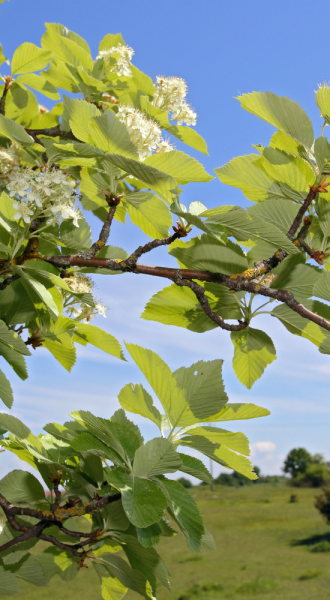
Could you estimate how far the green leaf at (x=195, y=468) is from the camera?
1.22 meters

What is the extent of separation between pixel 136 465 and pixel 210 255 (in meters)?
0.68

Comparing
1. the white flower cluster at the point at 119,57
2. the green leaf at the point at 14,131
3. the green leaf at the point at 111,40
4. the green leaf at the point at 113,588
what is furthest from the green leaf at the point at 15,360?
the green leaf at the point at 111,40

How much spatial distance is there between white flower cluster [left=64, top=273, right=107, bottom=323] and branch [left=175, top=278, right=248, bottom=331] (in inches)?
24.5

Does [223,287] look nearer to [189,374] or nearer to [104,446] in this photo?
[189,374]

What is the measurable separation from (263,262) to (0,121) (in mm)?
940

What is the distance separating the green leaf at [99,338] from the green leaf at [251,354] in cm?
44

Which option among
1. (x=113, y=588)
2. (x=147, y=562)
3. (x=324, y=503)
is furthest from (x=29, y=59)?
(x=324, y=503)

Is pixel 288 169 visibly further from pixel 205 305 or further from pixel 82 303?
pixel 82 303

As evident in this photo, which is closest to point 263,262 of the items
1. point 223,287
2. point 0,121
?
point 223,287

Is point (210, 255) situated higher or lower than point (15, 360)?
higher

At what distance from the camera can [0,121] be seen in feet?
4.56

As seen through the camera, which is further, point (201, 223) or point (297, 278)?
point (297, 278)

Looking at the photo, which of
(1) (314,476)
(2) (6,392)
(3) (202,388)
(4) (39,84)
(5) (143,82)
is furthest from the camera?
(1) (314,476)

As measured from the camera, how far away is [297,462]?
4122cm
